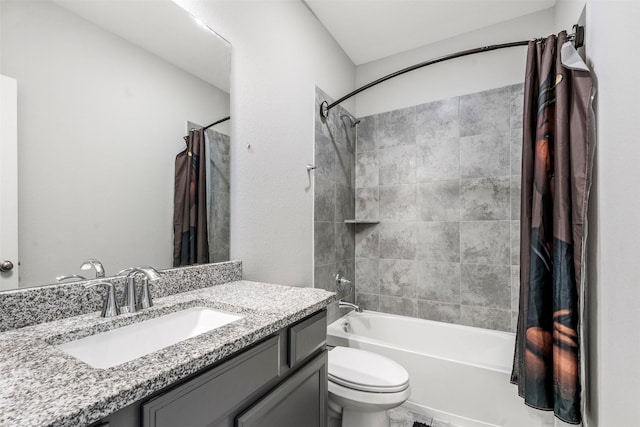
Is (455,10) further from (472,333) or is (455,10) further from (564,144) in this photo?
(472,333)

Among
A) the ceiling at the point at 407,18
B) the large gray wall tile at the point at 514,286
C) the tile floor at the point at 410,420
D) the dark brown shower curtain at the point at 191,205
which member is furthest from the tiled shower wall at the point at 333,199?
the large gray wall tile at the point at 514,286

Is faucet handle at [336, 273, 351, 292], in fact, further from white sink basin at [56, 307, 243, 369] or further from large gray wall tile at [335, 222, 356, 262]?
white sink basin at [56, 307, 243, 369]

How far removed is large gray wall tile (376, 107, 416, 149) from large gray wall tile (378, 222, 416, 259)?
72cm

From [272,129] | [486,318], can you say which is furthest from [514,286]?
[272,129]

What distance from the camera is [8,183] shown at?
0.76 meters

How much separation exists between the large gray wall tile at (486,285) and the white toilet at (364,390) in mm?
1052

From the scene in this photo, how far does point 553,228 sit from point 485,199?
3.36 ft

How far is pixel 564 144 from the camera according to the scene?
1193mm

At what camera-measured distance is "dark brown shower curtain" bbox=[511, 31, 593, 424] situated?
1.13 metres

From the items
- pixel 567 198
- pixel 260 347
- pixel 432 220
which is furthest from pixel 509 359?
pixel 260 347

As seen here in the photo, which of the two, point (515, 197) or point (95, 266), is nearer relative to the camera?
point (95, 266)

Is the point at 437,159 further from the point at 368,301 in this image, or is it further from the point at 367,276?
the point at 368,301

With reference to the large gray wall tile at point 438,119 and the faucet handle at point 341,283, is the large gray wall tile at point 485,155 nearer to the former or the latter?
the large gray wall tile at point 438,119

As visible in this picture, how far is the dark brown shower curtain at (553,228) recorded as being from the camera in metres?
1.13
